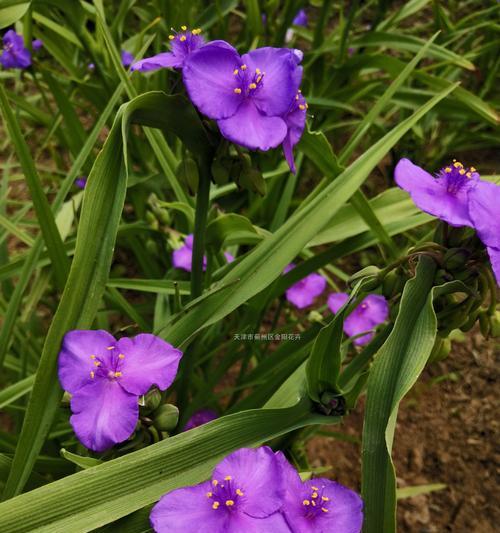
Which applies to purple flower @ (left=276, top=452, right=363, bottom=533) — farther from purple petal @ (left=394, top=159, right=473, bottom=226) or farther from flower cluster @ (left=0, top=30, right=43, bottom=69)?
flower cluster @ (left=0, top=30, right=43, bottom=69)

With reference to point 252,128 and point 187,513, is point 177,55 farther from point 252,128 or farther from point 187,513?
point 187,513

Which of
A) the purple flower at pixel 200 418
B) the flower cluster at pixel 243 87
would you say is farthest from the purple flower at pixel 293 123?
the purple flower at pixel 200 418

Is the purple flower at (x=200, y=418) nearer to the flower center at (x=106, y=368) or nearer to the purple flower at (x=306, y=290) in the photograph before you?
the purple flower at (x=306, y=290)

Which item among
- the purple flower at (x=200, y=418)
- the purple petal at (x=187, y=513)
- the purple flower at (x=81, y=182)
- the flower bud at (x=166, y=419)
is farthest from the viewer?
the purple flower at (x=81, y=182)

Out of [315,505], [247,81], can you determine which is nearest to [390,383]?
[315,505]

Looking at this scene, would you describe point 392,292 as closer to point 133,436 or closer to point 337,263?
point 133,436

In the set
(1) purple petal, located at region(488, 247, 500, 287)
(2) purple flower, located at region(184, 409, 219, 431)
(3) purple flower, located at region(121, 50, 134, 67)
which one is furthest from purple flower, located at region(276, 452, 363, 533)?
(3) purple flower, located at region(121, 50, 134, 67)
